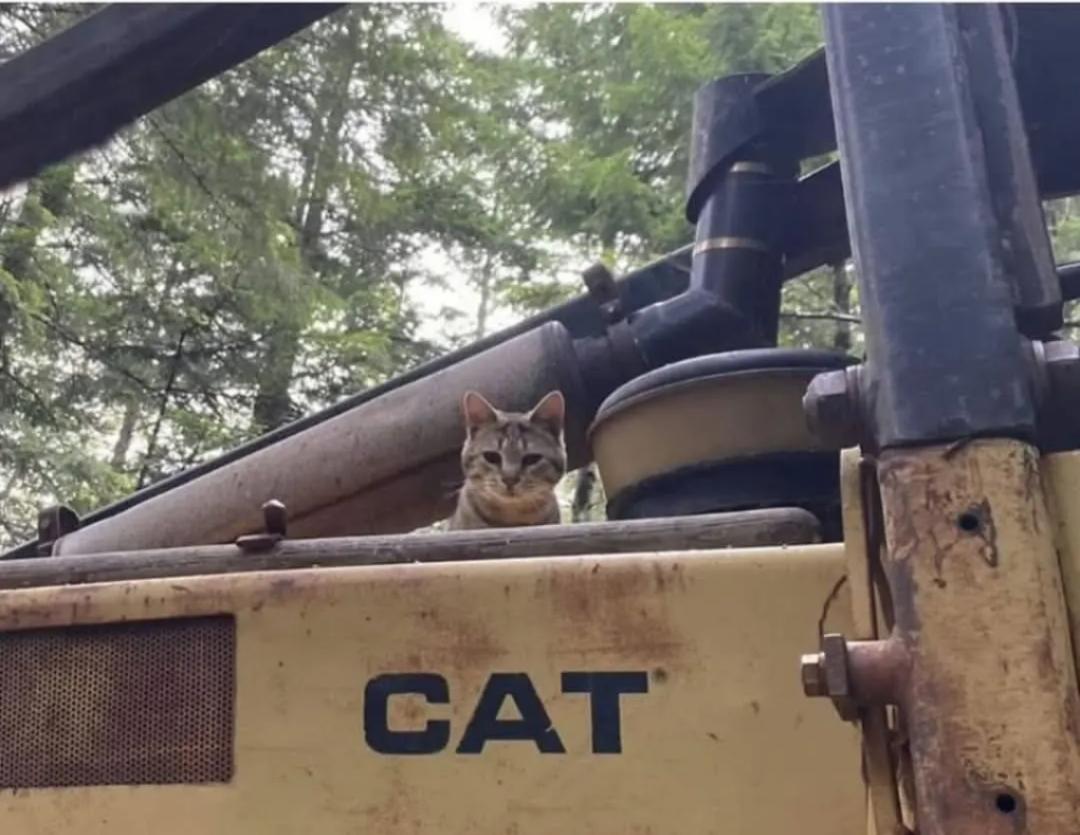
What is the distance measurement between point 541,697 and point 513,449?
6.04 feet

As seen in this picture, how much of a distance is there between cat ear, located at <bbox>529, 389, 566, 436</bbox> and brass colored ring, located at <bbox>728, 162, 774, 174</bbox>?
54 cm

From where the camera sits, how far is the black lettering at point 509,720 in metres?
1.27

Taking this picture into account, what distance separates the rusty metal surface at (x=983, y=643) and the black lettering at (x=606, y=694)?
Answer: 0.41 m

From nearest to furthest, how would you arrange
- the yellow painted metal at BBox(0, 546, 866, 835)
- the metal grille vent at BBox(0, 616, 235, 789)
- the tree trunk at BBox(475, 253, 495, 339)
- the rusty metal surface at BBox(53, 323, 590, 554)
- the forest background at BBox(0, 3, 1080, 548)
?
1. the yellow painted metal at BBox(0, 546, 866, 835)
2. the metal grille vent at BBox(0, 616, 235, 789)
3. the rusty metal surface at BBox(53, 323, 590, 554)
4. the forest background at BBox(0, 3, 1080, 548)
5. the tree trunk at BBox(475, 253, 495, 339)

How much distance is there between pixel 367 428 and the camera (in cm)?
242

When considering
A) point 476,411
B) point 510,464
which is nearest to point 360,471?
point 476,411

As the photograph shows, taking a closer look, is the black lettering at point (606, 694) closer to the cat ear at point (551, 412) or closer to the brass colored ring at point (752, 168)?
the cat ear at point (551, 412)

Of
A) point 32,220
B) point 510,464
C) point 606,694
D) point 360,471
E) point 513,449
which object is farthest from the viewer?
point 32,220

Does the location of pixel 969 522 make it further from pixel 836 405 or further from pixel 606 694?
pixel 606 694

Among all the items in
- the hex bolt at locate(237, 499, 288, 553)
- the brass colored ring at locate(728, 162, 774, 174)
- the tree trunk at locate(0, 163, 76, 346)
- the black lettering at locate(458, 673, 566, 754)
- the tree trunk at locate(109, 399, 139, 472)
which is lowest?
the black lettering at locate(458, 673, 566, 754)

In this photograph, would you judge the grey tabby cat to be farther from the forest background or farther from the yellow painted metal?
the forest background

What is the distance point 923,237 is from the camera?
0.96 meters

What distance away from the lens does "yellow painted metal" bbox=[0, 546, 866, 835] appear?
1.22 metres

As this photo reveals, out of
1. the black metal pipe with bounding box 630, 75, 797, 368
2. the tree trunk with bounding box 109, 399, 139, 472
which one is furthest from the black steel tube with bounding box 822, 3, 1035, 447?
the tree trunk with bounding box 109, 399, 139, 472
